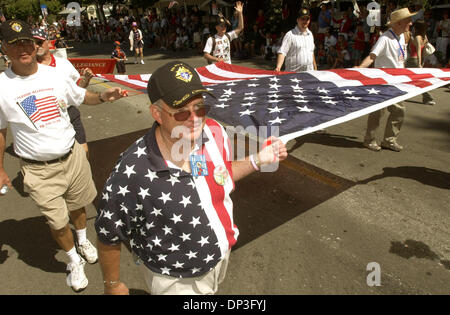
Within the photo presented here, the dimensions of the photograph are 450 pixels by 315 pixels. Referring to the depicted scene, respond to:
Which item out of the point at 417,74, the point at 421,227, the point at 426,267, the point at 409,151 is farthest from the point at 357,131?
the point at 426,267

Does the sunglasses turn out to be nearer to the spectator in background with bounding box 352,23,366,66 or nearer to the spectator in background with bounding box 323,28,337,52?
the spectator in background with bounding box 352,23,366,66

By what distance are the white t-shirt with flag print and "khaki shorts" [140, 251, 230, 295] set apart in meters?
1.52

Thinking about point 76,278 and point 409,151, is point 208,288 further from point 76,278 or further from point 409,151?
point 409,151

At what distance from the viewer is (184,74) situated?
1.62m

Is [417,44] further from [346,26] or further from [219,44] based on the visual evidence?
[346,26]

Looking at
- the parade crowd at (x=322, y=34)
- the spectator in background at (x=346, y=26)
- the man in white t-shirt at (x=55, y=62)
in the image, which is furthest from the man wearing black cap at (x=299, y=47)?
the spectator in background at (x=346, y=26)

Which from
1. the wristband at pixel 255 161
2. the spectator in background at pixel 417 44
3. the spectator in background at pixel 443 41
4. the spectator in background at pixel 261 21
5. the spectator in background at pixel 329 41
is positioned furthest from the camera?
the spectator in background at pixel 261 21

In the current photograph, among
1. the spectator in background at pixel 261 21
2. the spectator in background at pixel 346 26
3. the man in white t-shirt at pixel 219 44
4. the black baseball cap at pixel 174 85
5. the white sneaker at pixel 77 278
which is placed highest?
the spectator in background at pixel 261 21

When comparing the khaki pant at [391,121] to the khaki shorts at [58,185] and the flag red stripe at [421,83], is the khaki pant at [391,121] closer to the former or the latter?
the flag red stripe at [421,83]

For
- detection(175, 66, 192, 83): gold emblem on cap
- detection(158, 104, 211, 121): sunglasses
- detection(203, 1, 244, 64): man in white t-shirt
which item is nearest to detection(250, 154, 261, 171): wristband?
detection(158, 104, 211, 121): sunglasses

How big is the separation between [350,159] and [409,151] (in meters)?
1.17

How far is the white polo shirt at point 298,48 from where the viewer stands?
235 inches

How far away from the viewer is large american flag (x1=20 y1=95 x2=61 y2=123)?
2.67m
